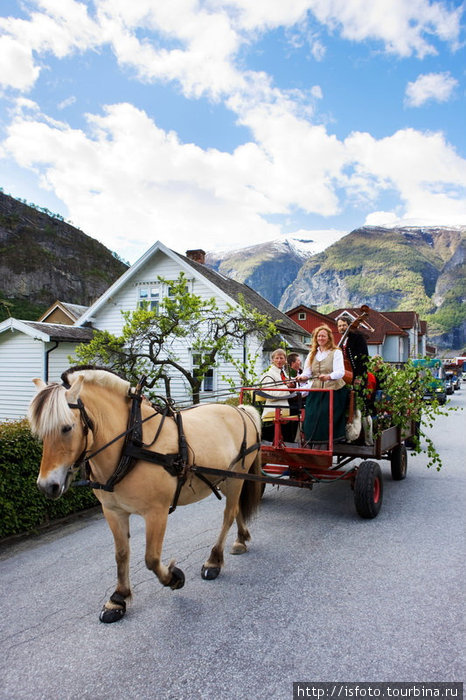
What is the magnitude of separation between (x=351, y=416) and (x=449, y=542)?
186cm

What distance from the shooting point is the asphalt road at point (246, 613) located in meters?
2.86

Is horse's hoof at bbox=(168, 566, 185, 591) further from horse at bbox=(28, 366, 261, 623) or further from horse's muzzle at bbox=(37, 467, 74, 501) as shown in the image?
horse's muzzle at bbox=(37, 467, 74, 501)

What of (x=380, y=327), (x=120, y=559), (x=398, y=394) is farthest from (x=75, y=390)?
(x=380, y=327)

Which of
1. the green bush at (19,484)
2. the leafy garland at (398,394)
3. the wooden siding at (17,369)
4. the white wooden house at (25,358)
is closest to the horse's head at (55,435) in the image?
the green bush at (19,484)

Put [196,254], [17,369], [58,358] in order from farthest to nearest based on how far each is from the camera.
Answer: [196,254]
[17,369]
[58,358]

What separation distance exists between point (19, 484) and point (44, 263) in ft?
177

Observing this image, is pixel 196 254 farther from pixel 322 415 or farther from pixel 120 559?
pixel 120 559

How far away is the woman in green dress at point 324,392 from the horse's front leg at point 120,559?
2.90 meters

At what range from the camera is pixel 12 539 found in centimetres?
538

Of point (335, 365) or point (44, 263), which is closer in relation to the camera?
point (335, 365)

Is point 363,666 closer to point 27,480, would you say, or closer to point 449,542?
point 449,542

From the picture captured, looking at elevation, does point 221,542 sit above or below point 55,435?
below

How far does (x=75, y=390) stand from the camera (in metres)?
3.21

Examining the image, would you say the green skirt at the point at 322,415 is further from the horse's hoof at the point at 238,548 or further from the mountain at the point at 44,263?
the mountain at the point at 44,263
